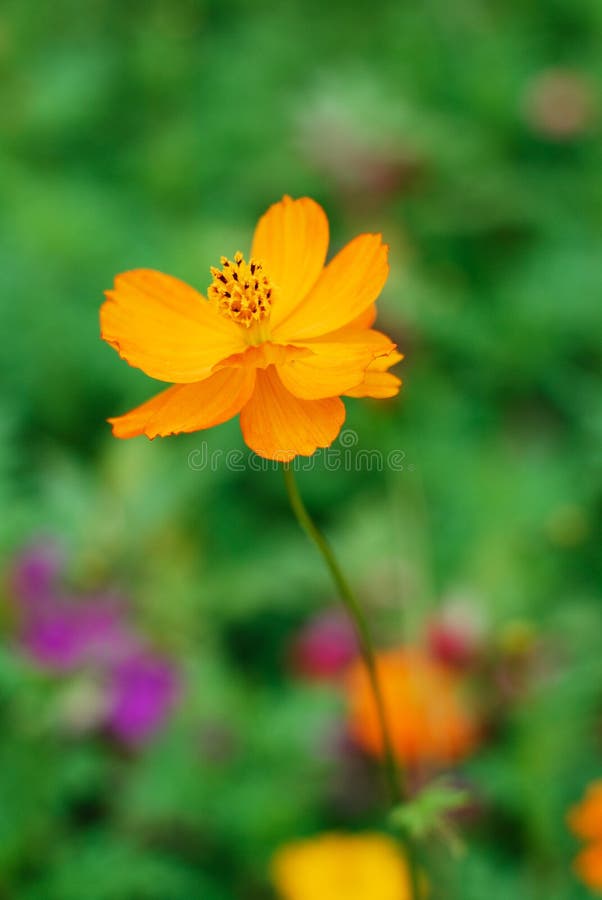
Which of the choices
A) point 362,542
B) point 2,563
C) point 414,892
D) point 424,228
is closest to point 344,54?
point 424,228

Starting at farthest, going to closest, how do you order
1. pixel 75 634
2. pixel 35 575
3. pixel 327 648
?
pixel 327 648
pixel 35 575
pixel 75 634

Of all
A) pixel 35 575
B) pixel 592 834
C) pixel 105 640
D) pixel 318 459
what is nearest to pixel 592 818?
pixel 592 834

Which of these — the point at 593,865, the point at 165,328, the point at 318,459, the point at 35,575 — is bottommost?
the point at 593,865

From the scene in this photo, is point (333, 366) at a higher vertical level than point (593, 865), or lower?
higher

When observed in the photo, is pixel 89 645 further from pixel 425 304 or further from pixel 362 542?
pixel 425 304

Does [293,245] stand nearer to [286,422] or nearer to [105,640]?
[286,422]

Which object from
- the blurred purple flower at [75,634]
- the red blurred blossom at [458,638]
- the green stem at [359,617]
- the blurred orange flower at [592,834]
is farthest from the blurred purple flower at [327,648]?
the green stem at [359,617]

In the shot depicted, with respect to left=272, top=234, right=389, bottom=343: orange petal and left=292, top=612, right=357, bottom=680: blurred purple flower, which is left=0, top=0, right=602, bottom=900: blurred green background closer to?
left=292, top=612, right=357, bottom=680: blurred purple flower
